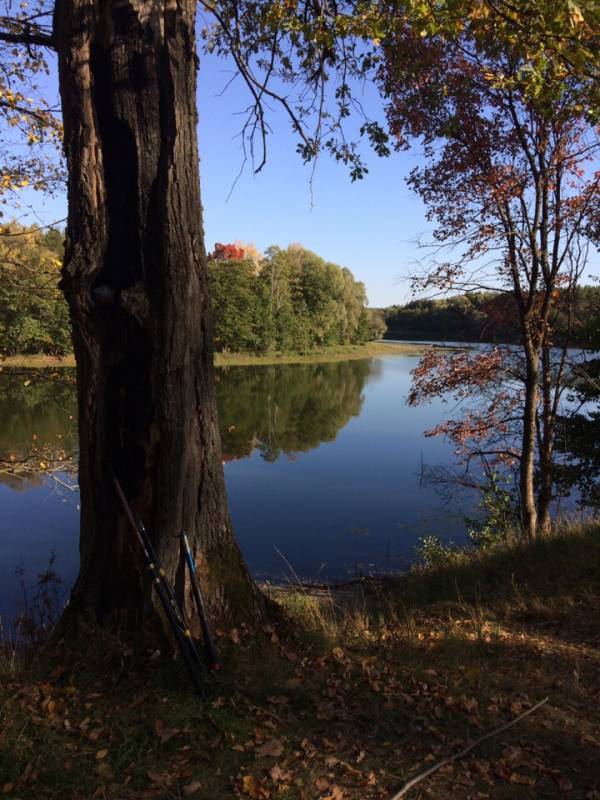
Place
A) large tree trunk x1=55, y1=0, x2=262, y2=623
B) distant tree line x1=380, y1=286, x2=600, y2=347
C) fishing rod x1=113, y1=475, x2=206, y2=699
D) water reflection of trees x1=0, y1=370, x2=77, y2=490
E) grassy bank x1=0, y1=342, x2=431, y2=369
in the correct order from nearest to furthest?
fishing rod x1=113, y1=475, x2=206, y2=699
large tree trunk x1=55, y1=0, x2=262, y2=623
water reflection of trees x1=0, y1=370, x2=77, y2=490
distant tree line x1=380, y1=286, x2=600, y2=347
grassy bank x1=0, y1=342, x2=431, y2=369

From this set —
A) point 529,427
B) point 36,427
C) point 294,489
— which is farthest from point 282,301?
point 529,427

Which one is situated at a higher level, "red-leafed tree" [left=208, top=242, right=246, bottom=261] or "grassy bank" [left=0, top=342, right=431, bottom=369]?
Result: "red-leafed tree" [left=208, top=242, right=246, bottom=261]

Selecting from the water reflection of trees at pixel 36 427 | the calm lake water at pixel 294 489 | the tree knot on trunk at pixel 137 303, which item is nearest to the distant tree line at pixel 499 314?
the calm lake water at pixel 294 489

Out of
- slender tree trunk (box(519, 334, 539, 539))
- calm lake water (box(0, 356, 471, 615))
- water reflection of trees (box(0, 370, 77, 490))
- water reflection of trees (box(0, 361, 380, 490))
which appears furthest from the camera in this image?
calm lake water (box(0, 356, 471, 615))

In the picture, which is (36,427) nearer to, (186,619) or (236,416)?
(236,416)

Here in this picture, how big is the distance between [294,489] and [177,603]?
41.9 ft

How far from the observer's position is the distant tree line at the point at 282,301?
5816 centimetres

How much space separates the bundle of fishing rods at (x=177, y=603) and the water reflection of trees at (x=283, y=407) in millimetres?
6506

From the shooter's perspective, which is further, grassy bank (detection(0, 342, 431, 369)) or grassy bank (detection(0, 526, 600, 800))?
A: grassy bank (detection(0, 342, 431, 369))

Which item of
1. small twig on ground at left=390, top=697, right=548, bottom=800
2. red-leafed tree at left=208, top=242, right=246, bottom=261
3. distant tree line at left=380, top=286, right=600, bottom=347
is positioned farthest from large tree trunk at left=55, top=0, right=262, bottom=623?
red-leafed tree at left=208, top=242, right=246, bottom=261

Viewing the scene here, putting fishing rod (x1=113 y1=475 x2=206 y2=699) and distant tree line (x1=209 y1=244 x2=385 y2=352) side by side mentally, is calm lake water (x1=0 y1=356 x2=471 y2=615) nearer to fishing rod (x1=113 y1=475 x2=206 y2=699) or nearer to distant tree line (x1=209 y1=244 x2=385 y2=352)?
fishing rod (x1=113 y1=475 x2=206 y2=699)

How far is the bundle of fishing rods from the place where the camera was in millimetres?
3254

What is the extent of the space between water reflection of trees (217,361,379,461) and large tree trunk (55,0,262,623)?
642cm

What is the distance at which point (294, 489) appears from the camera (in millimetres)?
16172
